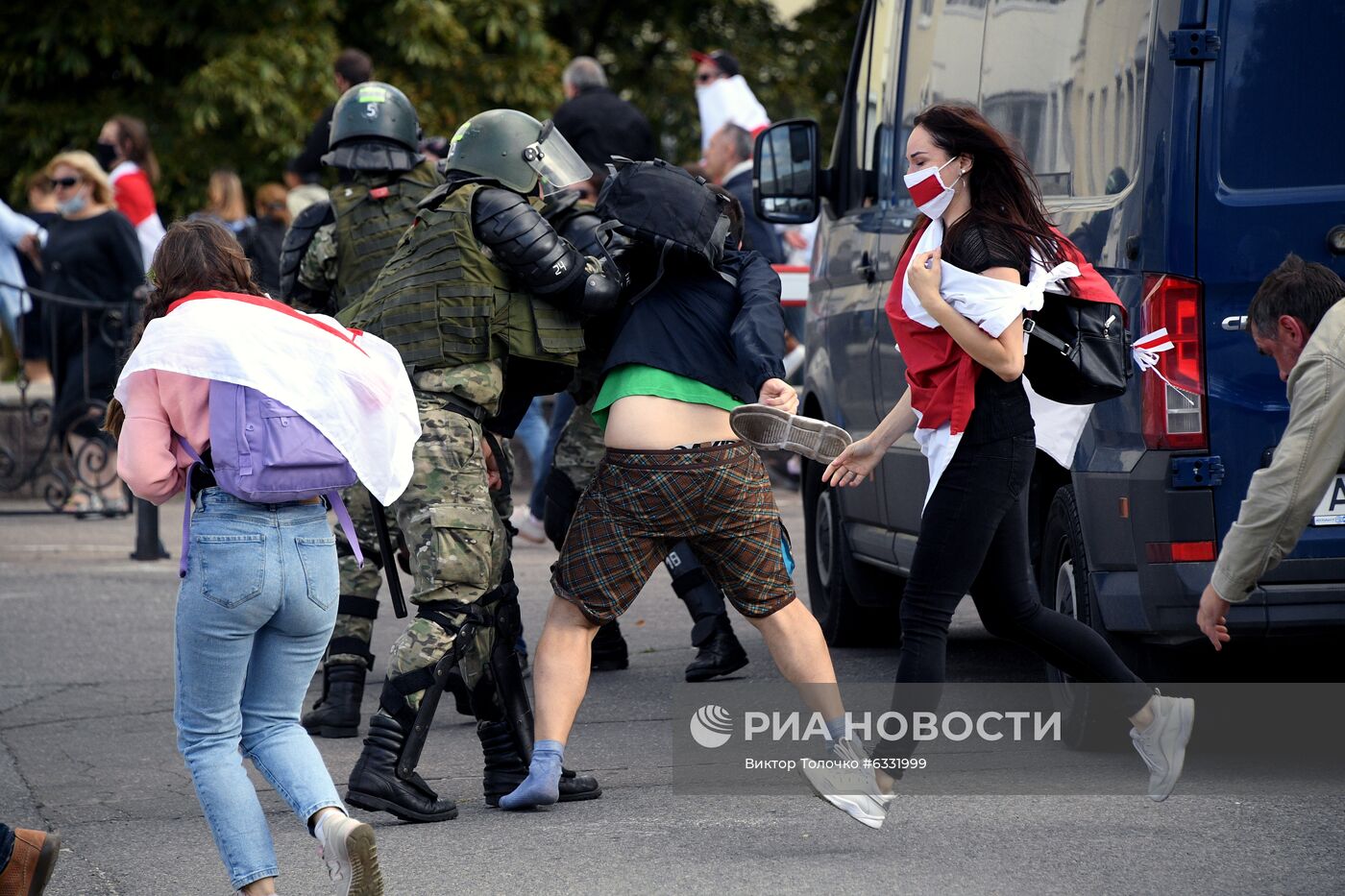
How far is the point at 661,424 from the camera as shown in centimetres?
503

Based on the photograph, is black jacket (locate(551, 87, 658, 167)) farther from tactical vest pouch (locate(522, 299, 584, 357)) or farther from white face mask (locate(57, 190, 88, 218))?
tactical vest pouch (locate(522, 299, 584, 357))

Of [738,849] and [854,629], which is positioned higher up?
[738,849]

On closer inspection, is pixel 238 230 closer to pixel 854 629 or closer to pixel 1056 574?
pixel 854 629

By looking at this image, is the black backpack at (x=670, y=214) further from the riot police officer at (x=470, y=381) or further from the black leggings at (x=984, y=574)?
the black leggings at (x=984, y=574)

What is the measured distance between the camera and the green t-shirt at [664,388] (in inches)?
199

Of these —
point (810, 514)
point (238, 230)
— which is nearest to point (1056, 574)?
point (810, 514)

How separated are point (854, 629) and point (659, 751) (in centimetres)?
182

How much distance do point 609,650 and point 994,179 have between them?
313 cm

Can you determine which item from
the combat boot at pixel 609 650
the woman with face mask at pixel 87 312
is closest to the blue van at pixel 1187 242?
the combat boot at pixel 609 650

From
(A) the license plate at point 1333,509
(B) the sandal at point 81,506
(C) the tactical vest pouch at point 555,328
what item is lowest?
(B) the sandal at point 81,506

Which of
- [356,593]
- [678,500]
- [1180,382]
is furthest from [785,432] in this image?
[356,593]

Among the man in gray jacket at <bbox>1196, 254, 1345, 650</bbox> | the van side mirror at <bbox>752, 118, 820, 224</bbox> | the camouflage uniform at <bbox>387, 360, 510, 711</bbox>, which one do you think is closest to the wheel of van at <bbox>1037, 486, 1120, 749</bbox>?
the man in gray jacket at <bbox>1196, 254, 1345, 650</bbox>

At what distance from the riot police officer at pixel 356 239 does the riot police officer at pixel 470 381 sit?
1.12 meters

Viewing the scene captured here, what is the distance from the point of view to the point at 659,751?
19.3 ft
